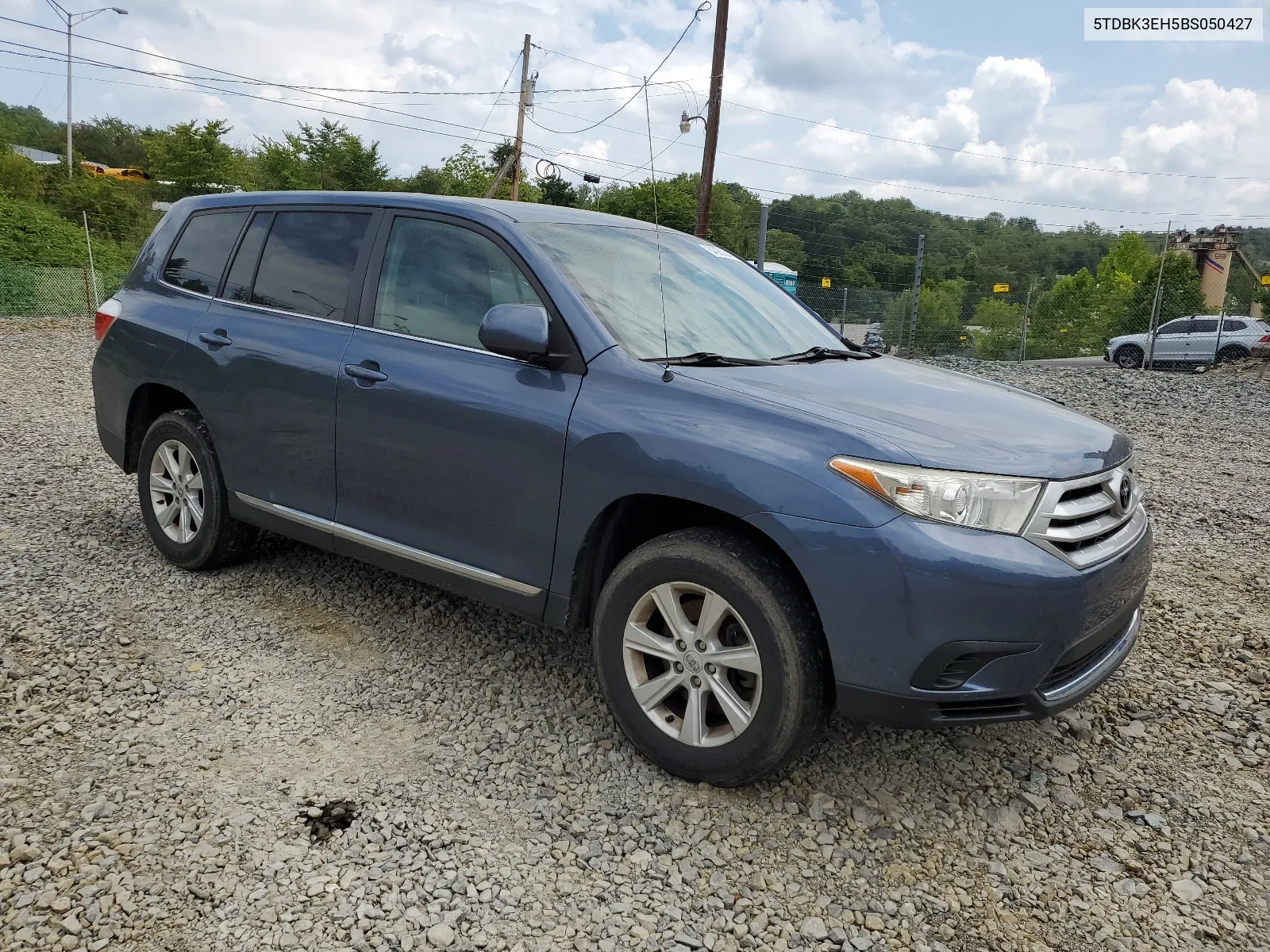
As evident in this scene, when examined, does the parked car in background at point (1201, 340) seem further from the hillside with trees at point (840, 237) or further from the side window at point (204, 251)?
the side window at point (204, 251)

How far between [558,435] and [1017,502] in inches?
56.2

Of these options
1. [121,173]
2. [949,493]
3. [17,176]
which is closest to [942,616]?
[949,493]

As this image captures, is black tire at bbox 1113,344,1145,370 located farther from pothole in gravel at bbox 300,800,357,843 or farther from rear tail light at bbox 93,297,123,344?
pothole in gravel at bbox 300,800,357,843

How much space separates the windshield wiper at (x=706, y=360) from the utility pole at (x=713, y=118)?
50.1 feet

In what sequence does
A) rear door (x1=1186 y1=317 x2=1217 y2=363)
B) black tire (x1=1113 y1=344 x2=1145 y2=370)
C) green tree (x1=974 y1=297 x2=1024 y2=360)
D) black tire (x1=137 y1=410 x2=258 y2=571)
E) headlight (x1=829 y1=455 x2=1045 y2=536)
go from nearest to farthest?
headlight (x1=829 y1=455 x2=1045 y2=536)
black tire (x1=137 y1=410 x2=258 y2=571)
rear door (x1=1186 y1=317 x2=1217 y2=363)
black tire (x1=1113 y1=344 x2=1145 y2=370)
green tree (x1=974 y1=297 x2=1024 y2=360)

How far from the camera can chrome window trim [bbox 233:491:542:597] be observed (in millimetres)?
3344

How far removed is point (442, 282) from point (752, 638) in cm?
186

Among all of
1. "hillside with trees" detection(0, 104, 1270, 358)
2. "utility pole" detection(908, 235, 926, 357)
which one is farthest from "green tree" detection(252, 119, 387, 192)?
"utility pole" detection(908, 235, 926, 357)

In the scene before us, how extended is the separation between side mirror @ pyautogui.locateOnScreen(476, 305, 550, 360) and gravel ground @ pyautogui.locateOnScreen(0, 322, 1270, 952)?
136 centimetres

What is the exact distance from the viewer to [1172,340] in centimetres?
2102

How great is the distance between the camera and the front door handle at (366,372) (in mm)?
3625

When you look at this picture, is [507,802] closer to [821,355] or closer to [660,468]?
[660,468]

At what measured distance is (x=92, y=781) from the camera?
293cm

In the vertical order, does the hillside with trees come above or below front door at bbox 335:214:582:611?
above
